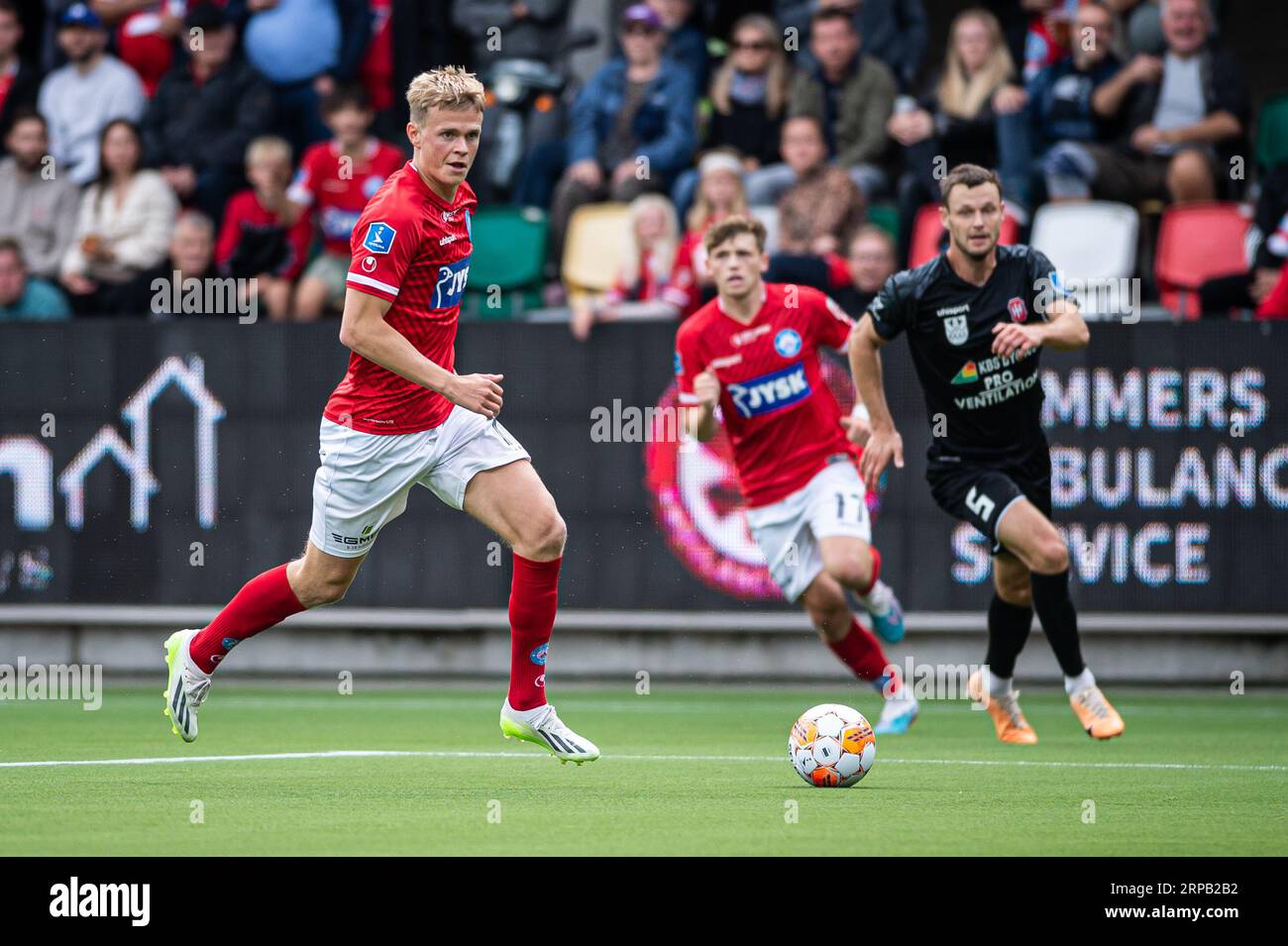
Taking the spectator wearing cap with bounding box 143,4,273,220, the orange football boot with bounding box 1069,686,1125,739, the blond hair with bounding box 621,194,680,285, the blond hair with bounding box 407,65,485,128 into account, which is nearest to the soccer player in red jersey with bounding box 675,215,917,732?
the orange football boot with bounding box 1069,686,1125,739

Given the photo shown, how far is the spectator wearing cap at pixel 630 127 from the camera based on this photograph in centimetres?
1467

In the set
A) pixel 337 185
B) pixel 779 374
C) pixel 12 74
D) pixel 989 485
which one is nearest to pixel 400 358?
pixel 779 374

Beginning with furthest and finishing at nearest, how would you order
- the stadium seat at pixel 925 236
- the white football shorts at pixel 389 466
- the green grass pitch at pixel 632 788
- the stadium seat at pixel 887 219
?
1. the stadium seat at pixel 887 219
2. the stadium seat at pixel 925 236
3. the white football shorts at pixel 389 466
4. the green grass pitch at pixel 632 788

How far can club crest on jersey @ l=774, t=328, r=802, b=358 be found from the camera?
33.4ft

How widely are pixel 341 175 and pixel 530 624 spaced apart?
7.46m

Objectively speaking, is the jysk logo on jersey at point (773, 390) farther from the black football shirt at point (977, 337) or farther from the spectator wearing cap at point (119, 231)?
the spectator wearing cap at point (119, 231)

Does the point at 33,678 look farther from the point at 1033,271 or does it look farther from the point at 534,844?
the point at 534,844

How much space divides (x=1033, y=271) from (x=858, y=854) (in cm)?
443

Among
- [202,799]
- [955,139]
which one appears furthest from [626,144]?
[202,799]

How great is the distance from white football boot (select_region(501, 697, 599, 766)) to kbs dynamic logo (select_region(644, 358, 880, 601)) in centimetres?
517

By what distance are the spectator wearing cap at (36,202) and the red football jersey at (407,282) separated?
7906mm

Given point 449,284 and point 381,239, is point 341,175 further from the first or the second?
point 381,239

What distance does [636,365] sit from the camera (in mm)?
13039

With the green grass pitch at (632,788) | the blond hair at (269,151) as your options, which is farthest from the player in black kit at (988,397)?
the blond hair at (269,151)
